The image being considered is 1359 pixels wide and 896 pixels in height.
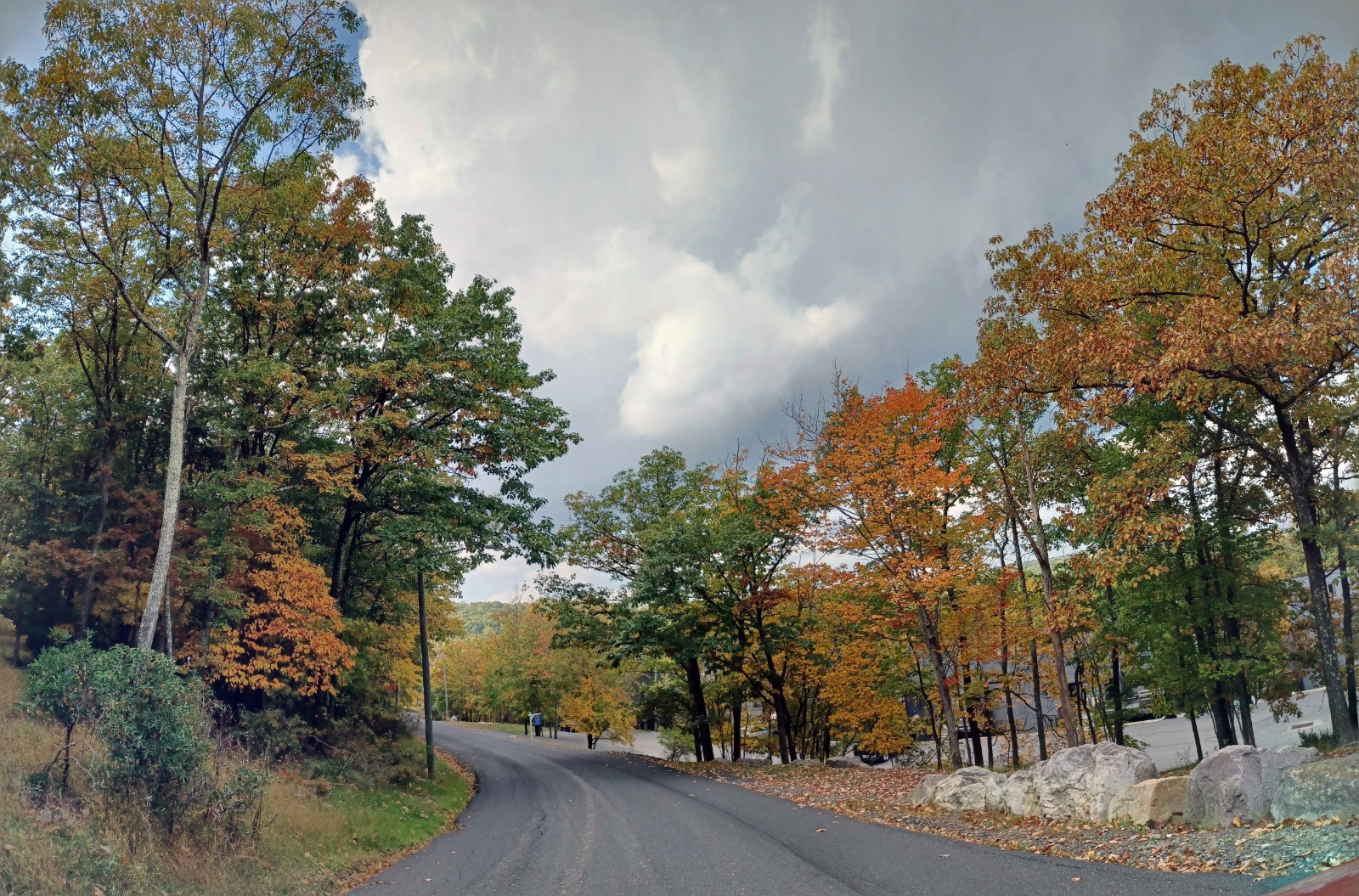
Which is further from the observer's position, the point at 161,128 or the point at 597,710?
the point at 597,710

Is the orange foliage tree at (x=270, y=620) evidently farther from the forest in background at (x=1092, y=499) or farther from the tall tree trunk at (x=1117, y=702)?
the tall tree trunk at (x=1117, y=702)

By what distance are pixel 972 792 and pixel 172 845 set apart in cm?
1173

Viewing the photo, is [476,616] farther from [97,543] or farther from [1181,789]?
[1181,789]

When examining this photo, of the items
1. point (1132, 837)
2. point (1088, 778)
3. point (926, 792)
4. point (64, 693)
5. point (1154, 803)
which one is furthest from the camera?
point (926, 792)

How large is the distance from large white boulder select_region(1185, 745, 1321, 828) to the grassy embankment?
11.2 metres

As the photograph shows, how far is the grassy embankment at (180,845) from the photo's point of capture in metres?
7.16

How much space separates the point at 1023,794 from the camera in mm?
11352

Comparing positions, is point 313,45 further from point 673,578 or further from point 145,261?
point 673,578

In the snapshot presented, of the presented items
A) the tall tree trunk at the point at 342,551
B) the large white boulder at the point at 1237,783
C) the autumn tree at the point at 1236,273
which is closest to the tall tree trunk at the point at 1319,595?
the autumn tree at the point at 1236,273

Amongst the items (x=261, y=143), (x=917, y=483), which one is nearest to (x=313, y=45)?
(x=261, y=143)

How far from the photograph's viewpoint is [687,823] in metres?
12.9

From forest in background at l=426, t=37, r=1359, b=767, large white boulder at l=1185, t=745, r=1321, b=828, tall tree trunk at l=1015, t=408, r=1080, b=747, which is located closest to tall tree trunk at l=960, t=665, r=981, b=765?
forest in background at l=426, t=37, r=1359, b=767

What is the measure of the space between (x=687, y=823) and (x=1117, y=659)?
17.0m

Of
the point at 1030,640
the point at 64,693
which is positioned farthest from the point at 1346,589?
the point at 64,693
